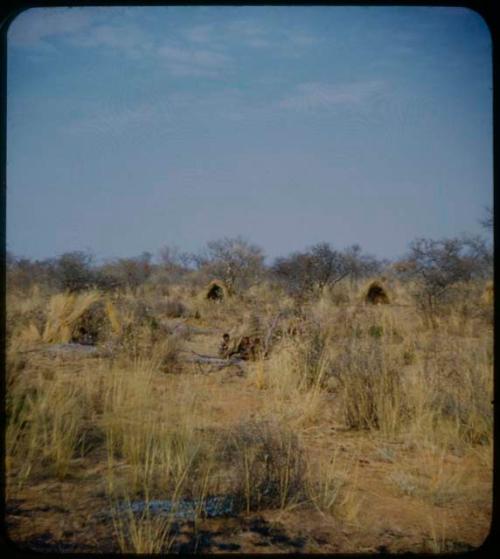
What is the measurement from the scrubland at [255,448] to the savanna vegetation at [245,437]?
0.01m

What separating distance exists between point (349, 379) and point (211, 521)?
2.18 metres

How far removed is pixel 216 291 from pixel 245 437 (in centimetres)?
1207

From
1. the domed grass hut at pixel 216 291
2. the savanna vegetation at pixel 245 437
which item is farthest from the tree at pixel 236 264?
the savanna vegetation at pixel 245 437

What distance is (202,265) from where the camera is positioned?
69.3 ft

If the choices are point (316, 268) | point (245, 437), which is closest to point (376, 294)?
point (316, 268)

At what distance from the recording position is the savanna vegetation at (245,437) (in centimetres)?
285

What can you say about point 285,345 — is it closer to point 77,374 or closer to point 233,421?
point 233,421

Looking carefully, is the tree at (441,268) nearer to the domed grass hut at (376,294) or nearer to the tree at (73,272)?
the domed grass hut at (376,294)

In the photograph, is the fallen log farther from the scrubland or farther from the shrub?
the shrub

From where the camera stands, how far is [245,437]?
350 centimetres

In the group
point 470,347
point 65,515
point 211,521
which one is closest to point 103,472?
point 65,515

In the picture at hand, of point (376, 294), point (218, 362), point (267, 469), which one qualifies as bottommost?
point (267, 469)

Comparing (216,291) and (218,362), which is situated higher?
(216,291)

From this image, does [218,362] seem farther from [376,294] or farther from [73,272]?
[376,294]
